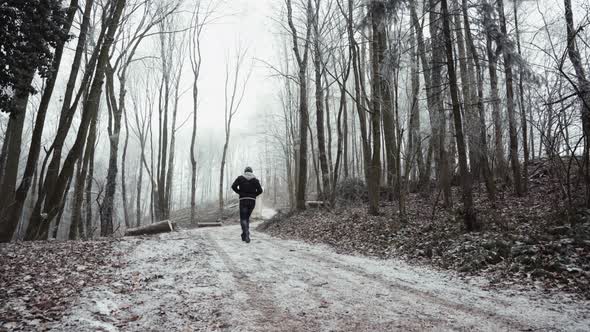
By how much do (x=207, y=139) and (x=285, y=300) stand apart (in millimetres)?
→ 53669

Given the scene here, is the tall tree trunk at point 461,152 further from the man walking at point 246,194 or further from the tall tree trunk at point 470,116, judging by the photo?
the man walking at point 246,194

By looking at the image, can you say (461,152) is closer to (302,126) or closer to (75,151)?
(302,126)

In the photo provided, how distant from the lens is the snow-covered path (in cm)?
306

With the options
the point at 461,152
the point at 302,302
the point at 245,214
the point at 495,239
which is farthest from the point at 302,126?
the point at 302,302

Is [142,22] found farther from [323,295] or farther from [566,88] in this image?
[566,88]

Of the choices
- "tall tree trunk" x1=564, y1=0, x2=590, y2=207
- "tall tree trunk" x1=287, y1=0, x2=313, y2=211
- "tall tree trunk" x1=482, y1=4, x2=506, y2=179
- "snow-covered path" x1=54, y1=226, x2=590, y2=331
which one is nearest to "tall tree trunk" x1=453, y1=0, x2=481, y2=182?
"tall tree trunk" x1=482, y1=4, x2=506, y2=179

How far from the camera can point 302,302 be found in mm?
3637

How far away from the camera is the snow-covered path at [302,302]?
3059 millimetres

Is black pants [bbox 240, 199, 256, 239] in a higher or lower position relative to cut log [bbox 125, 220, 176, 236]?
higher

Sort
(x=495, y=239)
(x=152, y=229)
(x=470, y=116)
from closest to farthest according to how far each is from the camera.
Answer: (x=495, y=239)
(x=470, y=116)
(x=152, y=229)

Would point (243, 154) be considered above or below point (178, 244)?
above

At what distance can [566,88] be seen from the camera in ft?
25.1

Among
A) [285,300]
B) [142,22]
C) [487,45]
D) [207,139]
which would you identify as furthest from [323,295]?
[207,139]

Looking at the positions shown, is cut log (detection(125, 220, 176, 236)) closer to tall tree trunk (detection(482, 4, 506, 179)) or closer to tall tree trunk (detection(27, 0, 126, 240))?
tall tree trunk (detection(27, 0, 126, 240))
